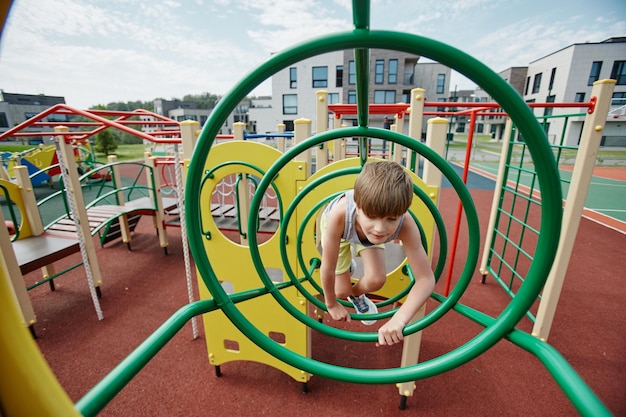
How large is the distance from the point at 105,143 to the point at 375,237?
2544cm

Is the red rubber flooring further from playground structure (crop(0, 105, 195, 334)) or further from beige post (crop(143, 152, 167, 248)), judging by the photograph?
beige post (crop(143, 152, 167, 248))

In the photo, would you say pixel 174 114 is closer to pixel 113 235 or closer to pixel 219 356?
pixel 113 235

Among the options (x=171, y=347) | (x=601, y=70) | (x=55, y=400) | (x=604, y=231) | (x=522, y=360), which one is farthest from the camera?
A: (x=601, y=70)

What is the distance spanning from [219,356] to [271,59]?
2.48 meters

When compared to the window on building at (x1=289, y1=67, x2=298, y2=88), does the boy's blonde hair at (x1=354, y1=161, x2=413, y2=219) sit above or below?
below

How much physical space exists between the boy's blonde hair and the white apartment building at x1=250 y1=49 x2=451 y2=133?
815 inches

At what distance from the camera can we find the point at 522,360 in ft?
8.89

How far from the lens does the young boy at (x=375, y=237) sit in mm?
1034

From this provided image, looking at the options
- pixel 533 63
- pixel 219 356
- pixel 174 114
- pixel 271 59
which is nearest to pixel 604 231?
pixel 219 356

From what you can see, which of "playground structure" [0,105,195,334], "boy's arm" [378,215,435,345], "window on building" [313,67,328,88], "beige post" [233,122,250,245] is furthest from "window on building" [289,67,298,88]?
"boy's arm" [378,215,435,345]

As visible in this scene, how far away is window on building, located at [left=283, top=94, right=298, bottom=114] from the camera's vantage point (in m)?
23.3

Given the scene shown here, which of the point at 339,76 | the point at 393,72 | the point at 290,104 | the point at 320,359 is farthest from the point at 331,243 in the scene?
the point at 393,72

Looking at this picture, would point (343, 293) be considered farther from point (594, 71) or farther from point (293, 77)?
point (594, 71)

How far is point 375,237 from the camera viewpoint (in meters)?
1.10
